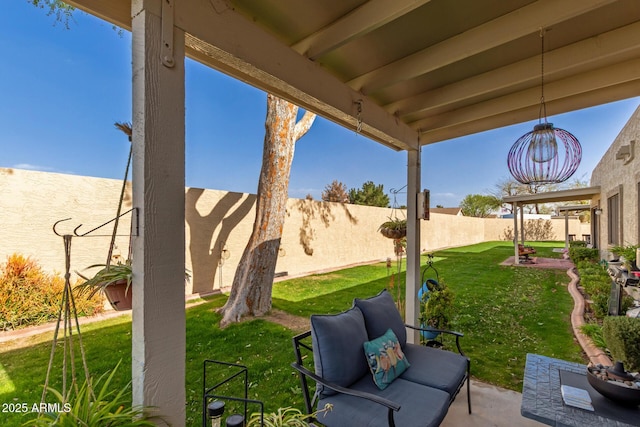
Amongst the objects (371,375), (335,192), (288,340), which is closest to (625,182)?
(371,375)

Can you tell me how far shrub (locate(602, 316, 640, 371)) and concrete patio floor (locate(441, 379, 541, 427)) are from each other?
0.85 m

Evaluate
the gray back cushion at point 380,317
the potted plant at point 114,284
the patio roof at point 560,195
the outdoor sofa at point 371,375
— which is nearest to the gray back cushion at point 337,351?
the outdoor sofa at point 371,375

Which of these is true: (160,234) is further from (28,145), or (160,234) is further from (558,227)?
(558,227)

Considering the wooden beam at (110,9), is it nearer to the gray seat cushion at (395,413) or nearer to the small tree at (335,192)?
the gray seat cushion at (395,413)

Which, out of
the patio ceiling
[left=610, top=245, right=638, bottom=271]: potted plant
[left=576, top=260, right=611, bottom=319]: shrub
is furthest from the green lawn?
the patio ceiling

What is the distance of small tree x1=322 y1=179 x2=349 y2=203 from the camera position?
1973 centimetres

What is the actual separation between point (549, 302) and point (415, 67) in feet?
18.6

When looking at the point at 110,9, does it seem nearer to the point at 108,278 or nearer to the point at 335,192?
the point at 108,278

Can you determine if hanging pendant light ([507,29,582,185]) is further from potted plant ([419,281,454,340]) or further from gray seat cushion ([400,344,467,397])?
gray seat cushion ([400,344,467,397])

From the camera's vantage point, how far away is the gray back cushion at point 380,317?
2.42 meters

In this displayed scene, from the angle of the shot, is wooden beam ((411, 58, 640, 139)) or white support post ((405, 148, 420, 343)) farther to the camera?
white support post ((405, 148, 420, 343))

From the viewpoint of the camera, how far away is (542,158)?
2.46 meters

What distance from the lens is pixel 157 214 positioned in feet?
3.94

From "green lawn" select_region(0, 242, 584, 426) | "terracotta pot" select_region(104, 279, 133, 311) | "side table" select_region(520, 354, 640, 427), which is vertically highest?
"terracotta pot" select_region(104, 279, 133, 311)
